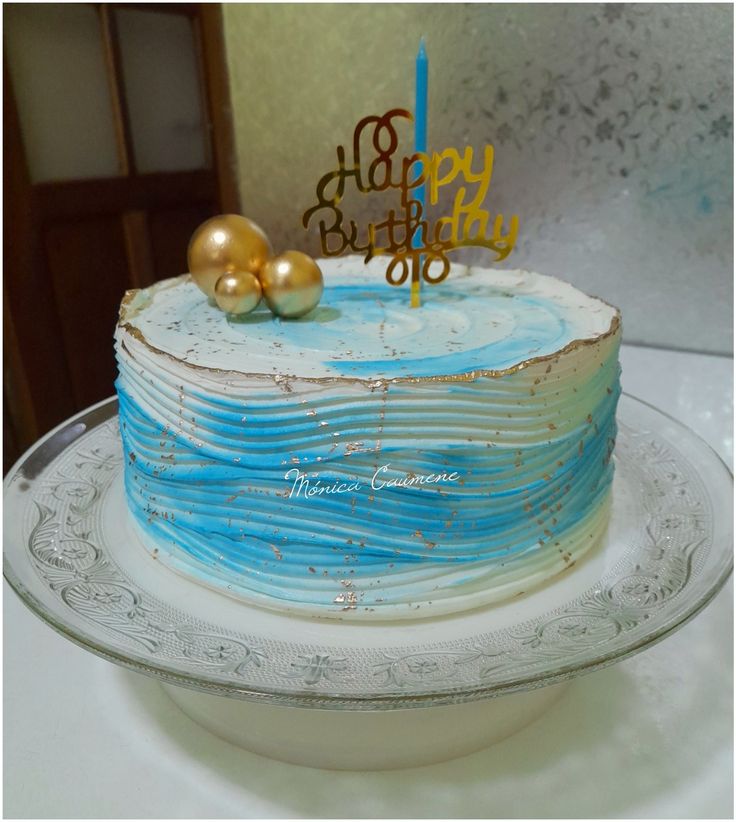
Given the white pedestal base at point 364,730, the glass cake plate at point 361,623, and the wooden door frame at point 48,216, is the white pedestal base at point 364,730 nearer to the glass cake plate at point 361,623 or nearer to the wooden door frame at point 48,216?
the glass cake plate at point 361,623

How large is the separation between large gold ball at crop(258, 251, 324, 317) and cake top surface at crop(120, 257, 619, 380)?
26 mm

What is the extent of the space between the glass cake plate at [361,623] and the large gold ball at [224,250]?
0.41 meters

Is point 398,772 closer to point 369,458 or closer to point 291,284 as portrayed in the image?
point 369,458

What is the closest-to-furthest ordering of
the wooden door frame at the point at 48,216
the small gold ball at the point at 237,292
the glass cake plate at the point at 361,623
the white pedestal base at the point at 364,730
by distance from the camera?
the glass cake plate at the point at 361,623 → the white pedestal base at the point at 364,730 → the small gold ball at the point at 237,292 → the wooden door frame at the point at 48,216

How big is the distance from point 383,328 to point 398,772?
2.03 ft

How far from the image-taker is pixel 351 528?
34.4 inches

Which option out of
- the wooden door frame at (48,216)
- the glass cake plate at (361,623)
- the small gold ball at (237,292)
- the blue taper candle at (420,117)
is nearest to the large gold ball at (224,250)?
the small gold ball at (237,292)

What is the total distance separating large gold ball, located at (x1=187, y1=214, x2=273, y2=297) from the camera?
1106 mm

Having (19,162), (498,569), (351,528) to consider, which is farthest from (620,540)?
(19,162)

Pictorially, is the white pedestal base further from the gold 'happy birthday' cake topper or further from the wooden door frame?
the wooden door frame

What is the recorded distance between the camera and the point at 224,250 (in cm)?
110

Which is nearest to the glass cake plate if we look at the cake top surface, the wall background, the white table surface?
the white table surface

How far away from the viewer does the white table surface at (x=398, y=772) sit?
2.95 ft

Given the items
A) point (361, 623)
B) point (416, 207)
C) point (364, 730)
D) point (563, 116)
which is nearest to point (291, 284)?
point (416, 207)
